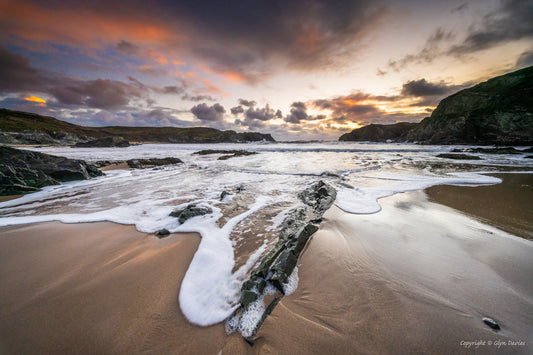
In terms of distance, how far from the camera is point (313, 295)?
194 centimetres

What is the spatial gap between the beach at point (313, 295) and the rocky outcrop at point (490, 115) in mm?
36717

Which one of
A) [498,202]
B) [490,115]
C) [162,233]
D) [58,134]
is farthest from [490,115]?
[58,134]

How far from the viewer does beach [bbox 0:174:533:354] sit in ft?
4.91

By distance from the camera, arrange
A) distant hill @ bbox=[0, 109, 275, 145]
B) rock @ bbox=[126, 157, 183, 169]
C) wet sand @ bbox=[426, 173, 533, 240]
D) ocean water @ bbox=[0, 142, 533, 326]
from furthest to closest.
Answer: distant hill @ bbox=[0, 109, 275, 145] → rock @ bbox=[126, 157, 183, 169] → wet sand @ bbox=[426, 173, 533, 240] → ocean water @ bbox=[0, 142, 533, 326]

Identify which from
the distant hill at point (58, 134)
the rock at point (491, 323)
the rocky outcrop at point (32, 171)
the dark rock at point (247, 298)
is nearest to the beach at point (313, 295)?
the rock at point (491, 323)

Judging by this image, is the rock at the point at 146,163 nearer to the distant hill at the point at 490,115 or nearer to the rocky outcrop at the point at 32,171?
the rocky outcrop at the point at 32,171

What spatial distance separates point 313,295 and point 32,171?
36.2 ft

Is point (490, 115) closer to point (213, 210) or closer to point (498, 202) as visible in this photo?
point (498, 202)

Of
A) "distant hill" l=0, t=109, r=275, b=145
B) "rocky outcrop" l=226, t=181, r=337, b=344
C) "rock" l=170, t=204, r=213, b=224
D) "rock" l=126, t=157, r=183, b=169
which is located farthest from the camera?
"distant hill" l=0, t=109, r=275, b=145

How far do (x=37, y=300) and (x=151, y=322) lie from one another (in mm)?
1466

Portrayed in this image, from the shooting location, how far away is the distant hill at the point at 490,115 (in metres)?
24.4

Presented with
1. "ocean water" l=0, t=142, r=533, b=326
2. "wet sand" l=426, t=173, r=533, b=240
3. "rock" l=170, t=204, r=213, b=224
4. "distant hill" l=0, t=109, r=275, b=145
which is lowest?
"ocean water" l=0, t=142, r=533, b=326

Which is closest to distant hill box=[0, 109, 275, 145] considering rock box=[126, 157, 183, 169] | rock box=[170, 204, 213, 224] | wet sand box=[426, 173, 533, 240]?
rock box=[126, 157, 183, 169]

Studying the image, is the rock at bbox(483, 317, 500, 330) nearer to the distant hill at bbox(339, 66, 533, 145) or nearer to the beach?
the beach
